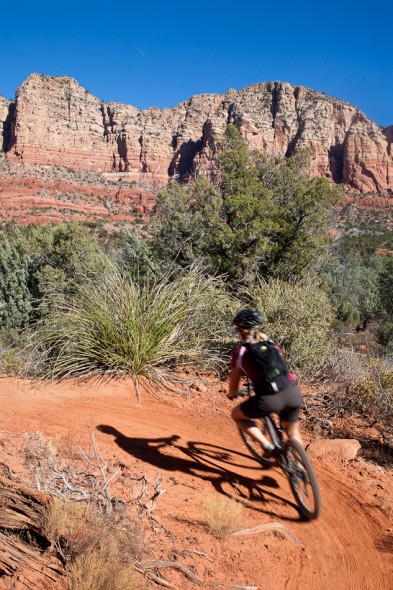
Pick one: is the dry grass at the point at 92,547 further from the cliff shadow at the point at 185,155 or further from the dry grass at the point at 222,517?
the cliff shadow at the point at 185,155

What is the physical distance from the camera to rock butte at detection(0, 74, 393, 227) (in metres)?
93.2

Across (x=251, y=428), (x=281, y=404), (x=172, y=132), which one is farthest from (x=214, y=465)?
(x=172, y=132)

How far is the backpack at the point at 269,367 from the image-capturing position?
3289mm

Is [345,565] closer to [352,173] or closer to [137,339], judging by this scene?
[137,339]

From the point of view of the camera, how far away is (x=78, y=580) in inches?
84.2

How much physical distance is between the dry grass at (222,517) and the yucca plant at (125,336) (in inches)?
118

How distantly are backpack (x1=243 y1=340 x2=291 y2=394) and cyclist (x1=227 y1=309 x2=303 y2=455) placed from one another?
2 centimetres

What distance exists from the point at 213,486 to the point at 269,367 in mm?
1352

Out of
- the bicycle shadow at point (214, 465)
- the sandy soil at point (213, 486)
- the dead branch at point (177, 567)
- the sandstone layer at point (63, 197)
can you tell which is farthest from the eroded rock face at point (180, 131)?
the dead branch at point (177, 567)

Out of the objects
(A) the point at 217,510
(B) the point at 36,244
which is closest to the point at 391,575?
(A) the point at 217,510

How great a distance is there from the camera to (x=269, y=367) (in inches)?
130

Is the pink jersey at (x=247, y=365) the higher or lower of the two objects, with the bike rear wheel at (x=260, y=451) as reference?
higher

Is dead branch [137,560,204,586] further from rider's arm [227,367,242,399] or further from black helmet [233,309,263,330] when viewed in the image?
black helmet [233,309,263,330]

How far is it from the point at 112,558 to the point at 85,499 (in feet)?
2.68
